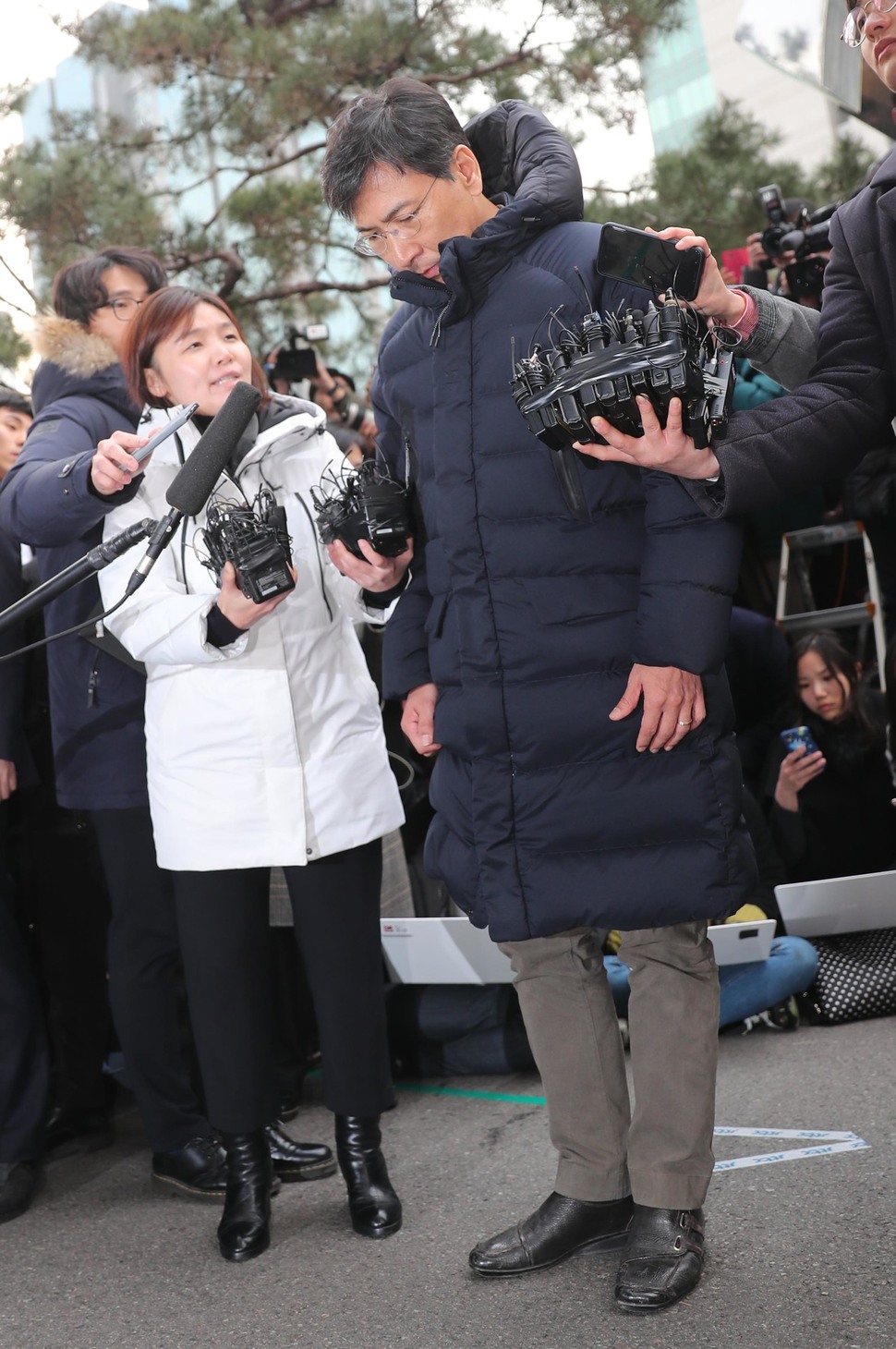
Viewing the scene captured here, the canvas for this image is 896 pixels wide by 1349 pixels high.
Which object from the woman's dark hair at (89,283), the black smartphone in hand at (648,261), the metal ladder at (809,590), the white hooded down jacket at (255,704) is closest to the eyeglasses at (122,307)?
the woman's dark hair at (89,283)

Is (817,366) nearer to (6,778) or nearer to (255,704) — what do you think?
(255,704)

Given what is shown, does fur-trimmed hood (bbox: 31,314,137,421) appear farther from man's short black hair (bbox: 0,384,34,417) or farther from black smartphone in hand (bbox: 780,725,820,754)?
black smartphone in hand (bbox: 780,725,820,754)

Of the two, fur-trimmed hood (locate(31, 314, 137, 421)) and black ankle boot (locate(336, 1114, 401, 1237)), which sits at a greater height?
fur-trimmed hood (locate(31, 314, 137, 421))

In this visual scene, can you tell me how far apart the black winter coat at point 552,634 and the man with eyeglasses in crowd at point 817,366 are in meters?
0.10

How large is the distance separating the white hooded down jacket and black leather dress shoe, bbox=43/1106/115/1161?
0.99 m

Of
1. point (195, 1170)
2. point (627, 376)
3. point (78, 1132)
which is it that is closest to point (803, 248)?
point (627, 376)

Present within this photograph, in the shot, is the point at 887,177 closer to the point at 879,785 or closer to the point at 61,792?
the point at 61,792

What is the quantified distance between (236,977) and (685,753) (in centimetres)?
90

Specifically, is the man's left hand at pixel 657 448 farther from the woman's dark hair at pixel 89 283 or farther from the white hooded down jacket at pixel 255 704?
the woman's dark hair at pixel 89 283

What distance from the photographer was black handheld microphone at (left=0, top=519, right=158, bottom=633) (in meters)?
1.89

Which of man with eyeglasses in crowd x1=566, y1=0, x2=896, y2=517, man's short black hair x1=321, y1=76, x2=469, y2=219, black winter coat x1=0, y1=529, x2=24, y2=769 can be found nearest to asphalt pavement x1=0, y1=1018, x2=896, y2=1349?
black winter coat x1=0, y1=529, x2=24, y2=769

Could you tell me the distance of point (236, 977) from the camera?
2.29m

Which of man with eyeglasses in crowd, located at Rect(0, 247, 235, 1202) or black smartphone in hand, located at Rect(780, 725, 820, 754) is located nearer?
man with eyeglasses in crowd, located at Rect(0, 247, 235, 1202)

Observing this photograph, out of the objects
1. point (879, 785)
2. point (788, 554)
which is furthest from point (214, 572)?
point (788, 554)
